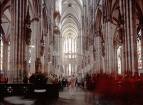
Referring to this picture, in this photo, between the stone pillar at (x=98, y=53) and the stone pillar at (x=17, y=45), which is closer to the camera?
the stone pillar at (x=17, y=45)

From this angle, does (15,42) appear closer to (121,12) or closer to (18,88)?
(18,88)

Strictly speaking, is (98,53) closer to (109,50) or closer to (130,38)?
(109,50)

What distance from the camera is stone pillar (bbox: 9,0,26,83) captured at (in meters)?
20.2

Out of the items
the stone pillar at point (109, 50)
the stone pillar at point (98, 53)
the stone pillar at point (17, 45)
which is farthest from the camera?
the stone pillar at point (98, 53)

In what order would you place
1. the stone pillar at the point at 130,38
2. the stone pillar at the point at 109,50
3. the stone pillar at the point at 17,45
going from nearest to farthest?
the stone pillar at the point at 130,38, the stone pillar at the point at 17,45, the stone pillar at the point at 109,50

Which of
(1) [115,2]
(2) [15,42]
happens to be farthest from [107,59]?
(2) [15,42]

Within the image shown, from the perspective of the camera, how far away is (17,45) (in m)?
20.5

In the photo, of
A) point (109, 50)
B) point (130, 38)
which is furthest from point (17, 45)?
point (109, 50)

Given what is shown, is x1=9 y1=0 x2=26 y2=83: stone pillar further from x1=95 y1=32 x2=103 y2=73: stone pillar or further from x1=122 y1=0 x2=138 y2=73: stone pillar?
x1=95 y1=32 x2=103 y2=73: stone pillar

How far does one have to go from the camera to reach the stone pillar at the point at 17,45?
66.4ft

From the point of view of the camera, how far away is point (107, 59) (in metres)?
28.1

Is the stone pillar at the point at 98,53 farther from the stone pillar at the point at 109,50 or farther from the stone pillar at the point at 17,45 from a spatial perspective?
the stone pillar at the point at 17,45

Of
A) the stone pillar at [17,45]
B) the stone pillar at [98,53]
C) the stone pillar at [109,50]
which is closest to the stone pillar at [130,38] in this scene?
the stone pillar at [109,50]

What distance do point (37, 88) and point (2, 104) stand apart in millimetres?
4546
